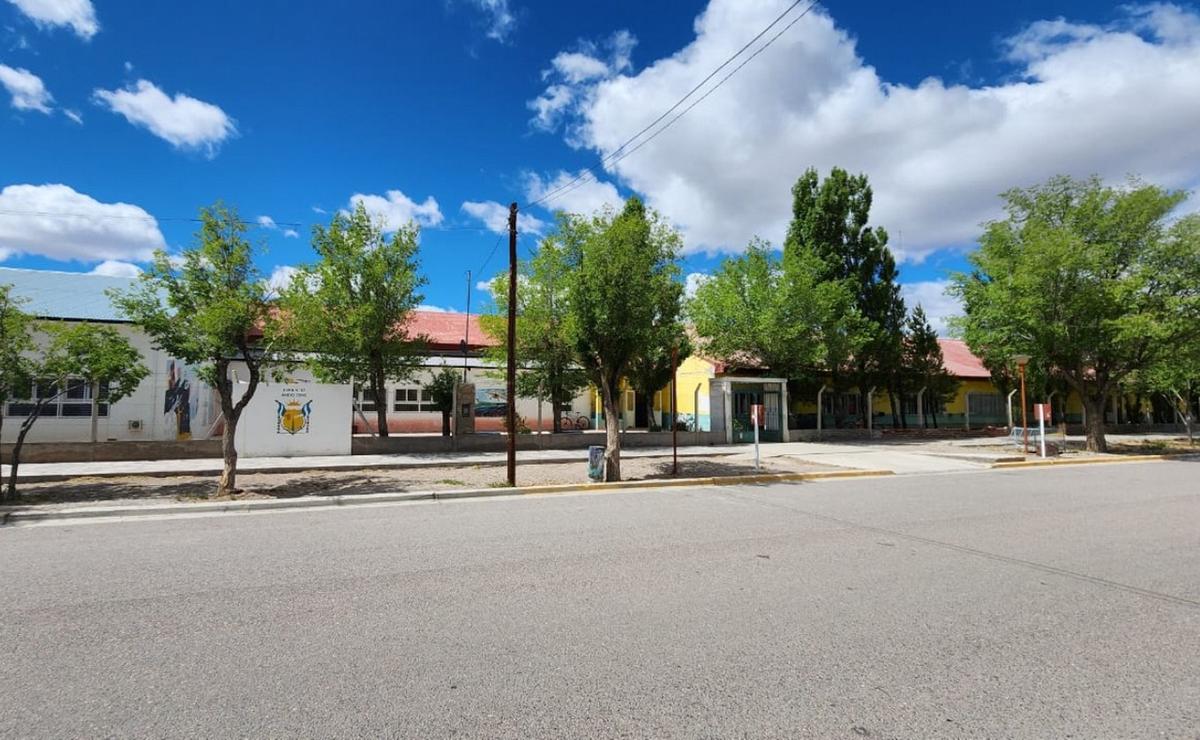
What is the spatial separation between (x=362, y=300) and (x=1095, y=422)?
26.4 metres

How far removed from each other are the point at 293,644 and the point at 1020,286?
78.0ft

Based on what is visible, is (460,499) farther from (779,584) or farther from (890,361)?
(890,361)

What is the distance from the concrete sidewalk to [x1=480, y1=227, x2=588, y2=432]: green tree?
Result: 3584mm

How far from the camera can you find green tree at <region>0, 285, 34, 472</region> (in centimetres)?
1033

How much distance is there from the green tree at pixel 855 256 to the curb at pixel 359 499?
17.0 meters

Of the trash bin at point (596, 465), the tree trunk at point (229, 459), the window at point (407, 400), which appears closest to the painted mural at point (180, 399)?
the window at point (407, 400)

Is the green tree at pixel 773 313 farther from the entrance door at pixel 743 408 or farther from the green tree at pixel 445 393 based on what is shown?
the green tree at pixel 445 393

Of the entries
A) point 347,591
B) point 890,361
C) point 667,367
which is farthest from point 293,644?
point 890,361

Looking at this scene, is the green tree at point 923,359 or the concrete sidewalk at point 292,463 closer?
the concrete sidewalk at point 292,463

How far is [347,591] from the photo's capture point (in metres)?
5.39

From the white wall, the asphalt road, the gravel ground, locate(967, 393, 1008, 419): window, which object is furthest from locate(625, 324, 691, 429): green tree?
locate(967, 393, 1008, 419): window

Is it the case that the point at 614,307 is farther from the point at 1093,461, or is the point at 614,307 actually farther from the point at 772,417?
the point at 1093,461

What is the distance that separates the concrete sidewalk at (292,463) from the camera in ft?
45.5

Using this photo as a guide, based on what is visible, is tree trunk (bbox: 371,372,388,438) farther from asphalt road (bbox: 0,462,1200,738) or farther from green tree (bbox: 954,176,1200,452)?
green tree (bbox: 954,176,1200,452)
